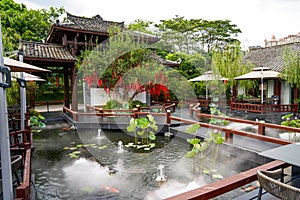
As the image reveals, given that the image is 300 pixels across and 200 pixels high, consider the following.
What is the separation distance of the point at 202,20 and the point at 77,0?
51.8 ft

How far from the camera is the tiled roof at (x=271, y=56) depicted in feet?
45.8

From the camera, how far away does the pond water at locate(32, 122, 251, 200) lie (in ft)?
12.9

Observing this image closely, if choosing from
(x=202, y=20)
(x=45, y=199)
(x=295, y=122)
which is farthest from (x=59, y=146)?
(x=202, y=20)

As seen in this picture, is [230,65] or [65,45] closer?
[65,45]

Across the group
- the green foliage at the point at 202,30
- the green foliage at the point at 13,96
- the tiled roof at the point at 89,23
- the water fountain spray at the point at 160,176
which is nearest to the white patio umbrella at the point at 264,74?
the tiled roof at the point at 89,23

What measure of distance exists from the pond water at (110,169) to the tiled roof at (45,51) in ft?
13.5

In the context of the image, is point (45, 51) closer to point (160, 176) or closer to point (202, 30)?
point (160, 176)

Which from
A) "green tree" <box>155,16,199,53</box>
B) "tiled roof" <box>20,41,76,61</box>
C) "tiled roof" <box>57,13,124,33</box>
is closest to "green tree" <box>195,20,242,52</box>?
"green tree" <box>155,16,199,53</box>

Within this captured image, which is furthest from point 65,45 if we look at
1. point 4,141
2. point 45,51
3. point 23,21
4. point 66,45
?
point 23,21

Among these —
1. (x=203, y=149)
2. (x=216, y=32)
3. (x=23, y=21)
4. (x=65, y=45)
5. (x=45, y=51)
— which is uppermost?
(x=216, y=32)

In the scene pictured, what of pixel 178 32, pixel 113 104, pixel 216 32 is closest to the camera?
pixel 113 104

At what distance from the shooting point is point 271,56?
15.8 metres

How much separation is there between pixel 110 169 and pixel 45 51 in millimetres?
7727

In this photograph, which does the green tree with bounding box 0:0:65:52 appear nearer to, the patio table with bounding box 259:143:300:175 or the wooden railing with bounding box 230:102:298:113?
the wooden railing with bounding box 230:102:298:113
